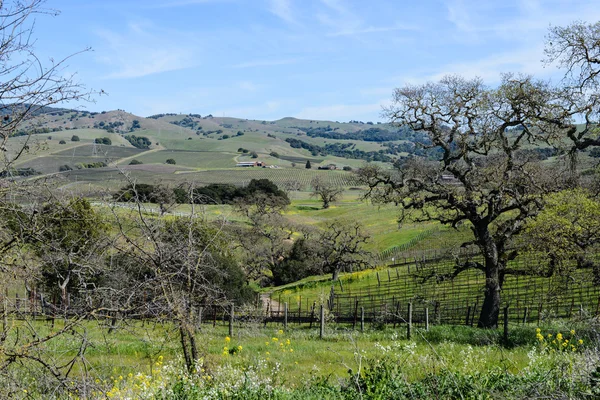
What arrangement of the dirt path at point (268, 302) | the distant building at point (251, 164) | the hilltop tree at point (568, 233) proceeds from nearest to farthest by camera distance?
the hilltop tree at point (568, 233), the dirt path at point (268, 302), the distant building at point (251, 164)

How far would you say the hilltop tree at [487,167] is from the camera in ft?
63.3

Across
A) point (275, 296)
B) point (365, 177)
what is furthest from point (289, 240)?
point (365, 177)

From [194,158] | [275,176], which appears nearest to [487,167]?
[275,176]

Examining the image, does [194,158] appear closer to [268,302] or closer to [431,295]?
[268,302]

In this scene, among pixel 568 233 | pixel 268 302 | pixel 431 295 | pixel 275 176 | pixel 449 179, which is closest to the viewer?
pixel 568 233

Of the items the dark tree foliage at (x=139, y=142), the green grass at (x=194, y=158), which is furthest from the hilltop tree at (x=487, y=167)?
the dark tree foliage at (x=139, y=142)

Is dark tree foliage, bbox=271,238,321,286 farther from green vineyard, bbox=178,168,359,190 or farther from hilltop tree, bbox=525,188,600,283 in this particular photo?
green vineyard, bbox=178,168,359,190

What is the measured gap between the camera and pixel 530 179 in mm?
19562

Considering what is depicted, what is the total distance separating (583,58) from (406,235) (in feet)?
161

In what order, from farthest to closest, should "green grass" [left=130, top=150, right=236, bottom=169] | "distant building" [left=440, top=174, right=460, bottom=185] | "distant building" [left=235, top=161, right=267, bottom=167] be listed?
"distant building" [left=235, top=161, right=267, bottom=167]
"green grass" [left=130, top=150, right=236, bottom=169]
"distant building" [left=440, top=174, right=460, bottom=185]

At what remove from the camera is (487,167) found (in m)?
20.2

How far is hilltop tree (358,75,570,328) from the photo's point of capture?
19281 millimetres

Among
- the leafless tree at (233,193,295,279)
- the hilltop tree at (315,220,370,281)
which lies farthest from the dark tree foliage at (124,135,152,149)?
the hilltop tree at (315,220,370,281)

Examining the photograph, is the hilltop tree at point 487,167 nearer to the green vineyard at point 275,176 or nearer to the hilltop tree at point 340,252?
the hilltop tree at point 340,252
